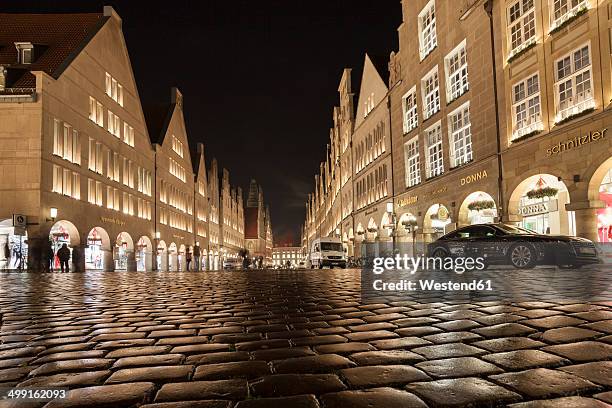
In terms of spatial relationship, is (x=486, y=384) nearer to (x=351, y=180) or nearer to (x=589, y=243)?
(x=589, y=243)

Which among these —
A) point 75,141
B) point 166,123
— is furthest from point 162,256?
point 75,141

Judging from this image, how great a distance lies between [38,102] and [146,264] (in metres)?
21.8

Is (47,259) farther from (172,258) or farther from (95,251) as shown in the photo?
(172,258)

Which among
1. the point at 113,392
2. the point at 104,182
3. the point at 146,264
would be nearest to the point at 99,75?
the point at 104,182

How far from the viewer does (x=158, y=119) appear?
60.8 meters

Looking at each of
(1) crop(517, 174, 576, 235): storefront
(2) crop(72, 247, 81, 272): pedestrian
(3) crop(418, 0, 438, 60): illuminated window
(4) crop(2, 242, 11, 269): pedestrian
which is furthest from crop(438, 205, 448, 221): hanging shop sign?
(4) crop(2, 242, 11, 269): pedestrian

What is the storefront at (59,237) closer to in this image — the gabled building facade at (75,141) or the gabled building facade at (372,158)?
the gabled building facade at (75,141)

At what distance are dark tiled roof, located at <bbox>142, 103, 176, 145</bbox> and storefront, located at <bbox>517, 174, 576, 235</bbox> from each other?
41084mm

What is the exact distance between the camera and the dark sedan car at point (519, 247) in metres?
15.8

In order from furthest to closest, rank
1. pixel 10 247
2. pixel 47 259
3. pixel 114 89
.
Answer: pixel 114 89 < pixel 10 247 < pixel 47 259

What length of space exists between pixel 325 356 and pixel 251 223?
140473 millimetres

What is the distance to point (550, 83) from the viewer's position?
20.4 metres

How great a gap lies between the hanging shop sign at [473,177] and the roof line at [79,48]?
83.5 ft

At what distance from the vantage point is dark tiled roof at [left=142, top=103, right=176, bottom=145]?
57.2 metres
